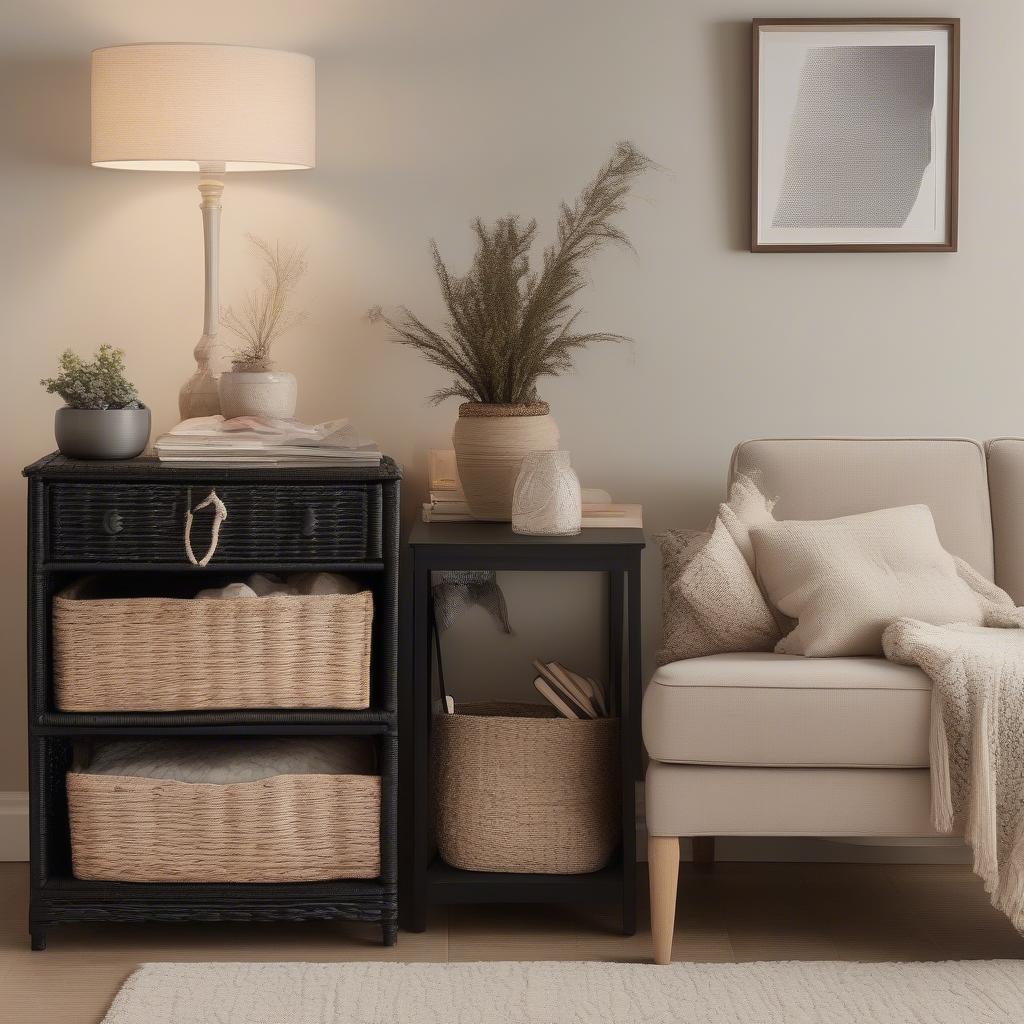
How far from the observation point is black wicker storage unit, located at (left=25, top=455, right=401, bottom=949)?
251cm

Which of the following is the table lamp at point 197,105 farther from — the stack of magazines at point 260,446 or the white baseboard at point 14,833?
the white baseboard at point 14,833

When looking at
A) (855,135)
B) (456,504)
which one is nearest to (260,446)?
(456,504)

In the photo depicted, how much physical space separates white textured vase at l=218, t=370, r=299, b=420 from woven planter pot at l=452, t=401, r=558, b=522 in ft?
1.16

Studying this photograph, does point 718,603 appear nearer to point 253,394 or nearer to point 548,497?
point 548,497

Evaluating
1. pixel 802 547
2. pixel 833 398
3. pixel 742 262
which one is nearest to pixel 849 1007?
pixel 802 547

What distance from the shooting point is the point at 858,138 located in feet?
9.82

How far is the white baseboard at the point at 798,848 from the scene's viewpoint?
10.1 ft

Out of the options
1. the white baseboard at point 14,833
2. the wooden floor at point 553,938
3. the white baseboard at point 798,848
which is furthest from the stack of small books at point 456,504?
the white baseboard at point 14,833

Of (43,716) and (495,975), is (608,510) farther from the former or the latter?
(43,716)

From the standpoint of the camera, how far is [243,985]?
7.83 feet

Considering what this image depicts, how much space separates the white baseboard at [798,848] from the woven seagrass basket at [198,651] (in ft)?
2.26

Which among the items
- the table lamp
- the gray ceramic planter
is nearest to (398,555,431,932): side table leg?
the gray ceramic planter

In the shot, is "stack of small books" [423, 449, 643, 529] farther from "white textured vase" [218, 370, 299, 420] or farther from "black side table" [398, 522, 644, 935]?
"white textured vase" [218, 370, 299, 420]

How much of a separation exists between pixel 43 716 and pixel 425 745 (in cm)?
70
